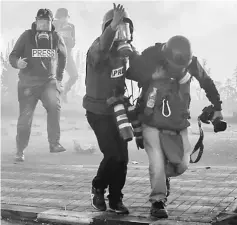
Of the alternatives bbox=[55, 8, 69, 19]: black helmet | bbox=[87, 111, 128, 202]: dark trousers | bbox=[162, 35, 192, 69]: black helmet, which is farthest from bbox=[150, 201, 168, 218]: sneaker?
bbox=[55, 8, 69, 19]: black helmet

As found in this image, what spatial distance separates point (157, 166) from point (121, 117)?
51 cm

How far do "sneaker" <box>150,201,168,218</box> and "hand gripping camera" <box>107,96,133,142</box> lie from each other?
0.61 meters

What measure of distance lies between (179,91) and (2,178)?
123 inches

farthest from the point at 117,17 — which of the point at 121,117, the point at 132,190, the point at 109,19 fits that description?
the point at 132,190

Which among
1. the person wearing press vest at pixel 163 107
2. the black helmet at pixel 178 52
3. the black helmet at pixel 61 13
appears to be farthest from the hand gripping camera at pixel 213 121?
the black helmet at pixel 61 13

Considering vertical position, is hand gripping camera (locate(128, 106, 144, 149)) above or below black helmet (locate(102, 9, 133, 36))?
below

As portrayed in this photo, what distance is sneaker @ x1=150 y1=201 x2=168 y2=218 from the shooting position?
390 centimetres

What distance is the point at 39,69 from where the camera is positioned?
7594mm

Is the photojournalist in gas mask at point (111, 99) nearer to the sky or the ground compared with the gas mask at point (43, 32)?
nearer to the ground

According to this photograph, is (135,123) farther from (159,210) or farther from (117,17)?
(117,17)

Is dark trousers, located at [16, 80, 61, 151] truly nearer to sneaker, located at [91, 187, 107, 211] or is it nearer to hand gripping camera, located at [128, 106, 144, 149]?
sneaker, located at [91, 187, 107, 211]

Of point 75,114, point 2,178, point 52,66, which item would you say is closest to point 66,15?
point 75,114

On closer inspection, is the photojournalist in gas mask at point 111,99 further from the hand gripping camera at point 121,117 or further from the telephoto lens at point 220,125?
the telephoto lens at point 220,125

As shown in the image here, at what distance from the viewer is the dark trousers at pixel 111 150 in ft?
13.2
